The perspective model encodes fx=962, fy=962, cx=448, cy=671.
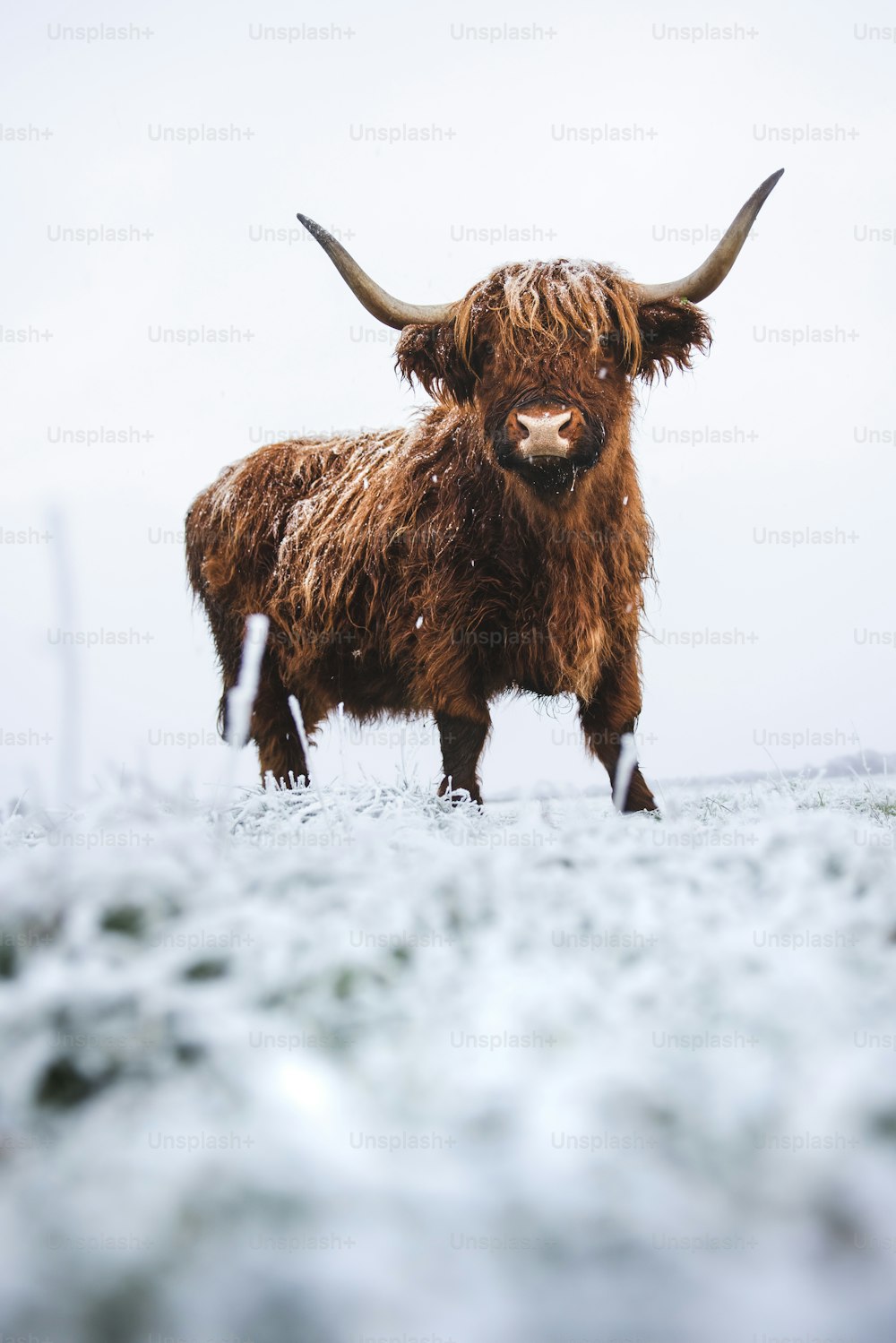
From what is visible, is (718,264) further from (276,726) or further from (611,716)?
(276,726)

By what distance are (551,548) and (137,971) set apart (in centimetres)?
325

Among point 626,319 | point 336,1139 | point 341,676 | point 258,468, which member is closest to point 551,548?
point 626,319

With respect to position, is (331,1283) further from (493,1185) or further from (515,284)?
(515,284)

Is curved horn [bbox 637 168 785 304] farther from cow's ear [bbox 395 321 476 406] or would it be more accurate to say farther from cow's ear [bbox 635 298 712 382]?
cow's ear [bbox 395 321 476 406]

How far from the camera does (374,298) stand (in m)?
4.43

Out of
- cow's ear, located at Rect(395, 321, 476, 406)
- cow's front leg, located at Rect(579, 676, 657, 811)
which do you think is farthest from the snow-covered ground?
cow's ear, located at Rect(395, 321, 476, 406)

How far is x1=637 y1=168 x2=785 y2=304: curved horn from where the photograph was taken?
13.5 feet

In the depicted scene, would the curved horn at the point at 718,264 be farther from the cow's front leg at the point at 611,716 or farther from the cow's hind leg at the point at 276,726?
the cow's hind leg at the point at 276,726

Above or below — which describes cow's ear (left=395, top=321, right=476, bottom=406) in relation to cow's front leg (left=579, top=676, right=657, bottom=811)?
above

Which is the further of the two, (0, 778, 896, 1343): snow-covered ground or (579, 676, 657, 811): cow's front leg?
(579, 676, 657, 811): cow's front leg

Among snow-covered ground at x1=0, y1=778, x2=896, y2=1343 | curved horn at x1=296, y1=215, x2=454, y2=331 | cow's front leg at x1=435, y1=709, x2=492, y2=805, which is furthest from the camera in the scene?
curved horn at x1=296, y1=215, x2=454, y2=331

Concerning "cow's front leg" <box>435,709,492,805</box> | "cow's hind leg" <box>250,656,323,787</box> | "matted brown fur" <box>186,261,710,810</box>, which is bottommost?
"cow's hind leg" <box>250,656,323,787</box>

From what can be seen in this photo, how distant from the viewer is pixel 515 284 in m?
3.95

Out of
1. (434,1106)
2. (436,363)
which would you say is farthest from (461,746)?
(434,1106)
